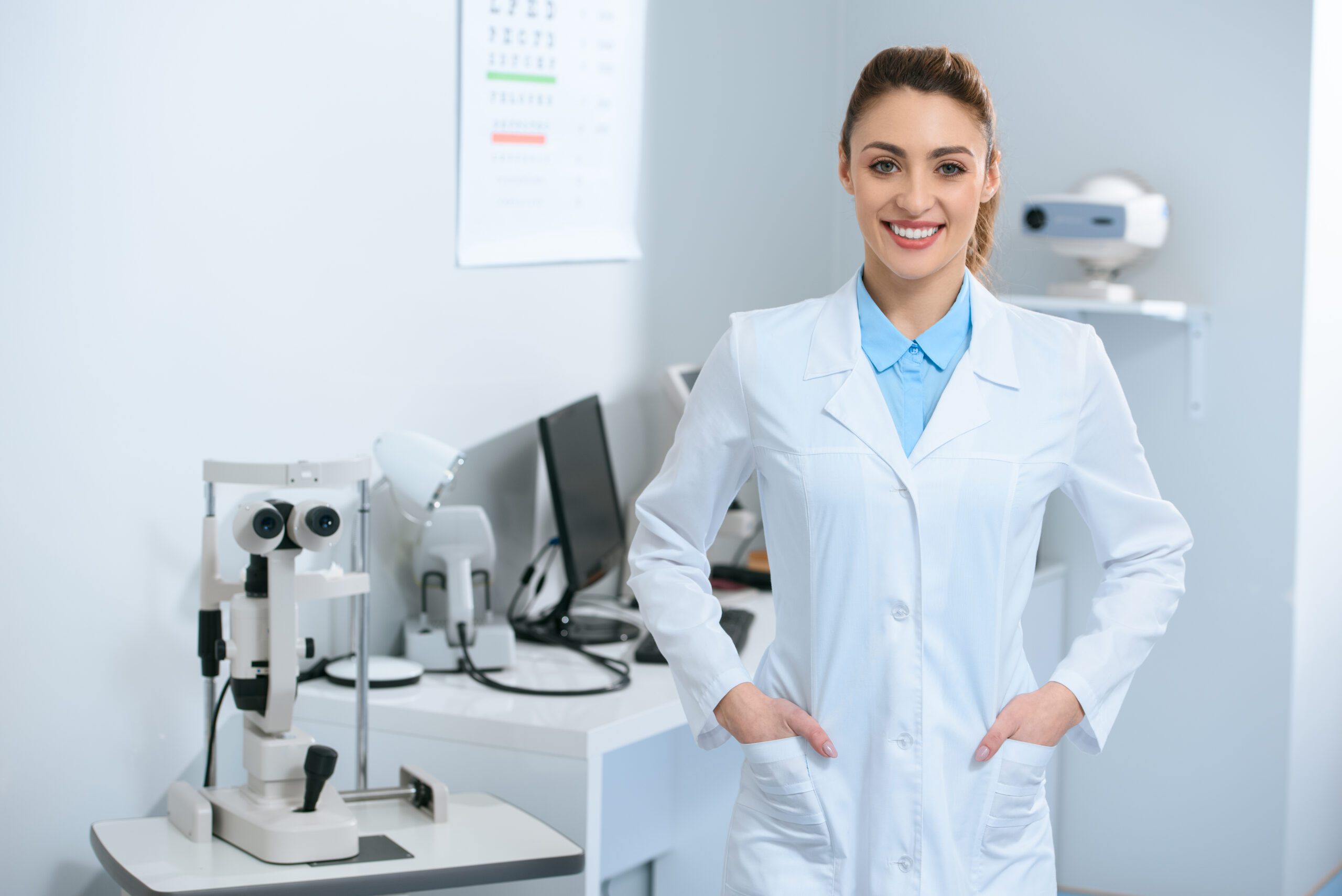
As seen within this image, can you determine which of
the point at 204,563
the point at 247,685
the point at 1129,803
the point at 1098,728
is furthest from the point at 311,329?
the point at 1129,803

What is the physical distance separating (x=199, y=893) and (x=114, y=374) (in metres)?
0.74

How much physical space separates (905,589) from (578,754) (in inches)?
30.0

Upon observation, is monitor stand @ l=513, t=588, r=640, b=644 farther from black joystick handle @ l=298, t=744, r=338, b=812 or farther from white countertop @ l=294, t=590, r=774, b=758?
black joystick handle @ l=298, t=744, r=338, b=812

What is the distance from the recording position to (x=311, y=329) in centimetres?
214

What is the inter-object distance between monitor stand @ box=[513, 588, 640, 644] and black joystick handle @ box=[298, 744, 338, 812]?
810 mm

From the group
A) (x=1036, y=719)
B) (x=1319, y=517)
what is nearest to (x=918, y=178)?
(x=1036, y=719)

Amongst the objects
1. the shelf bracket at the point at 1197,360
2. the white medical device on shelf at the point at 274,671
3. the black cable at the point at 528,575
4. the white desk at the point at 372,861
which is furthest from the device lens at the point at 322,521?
the shelf bracket at the point at 1197,360

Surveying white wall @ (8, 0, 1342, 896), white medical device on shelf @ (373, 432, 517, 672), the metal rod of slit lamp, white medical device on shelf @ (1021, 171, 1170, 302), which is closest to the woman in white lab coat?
white wall @ (8, 0, 1342, 896)

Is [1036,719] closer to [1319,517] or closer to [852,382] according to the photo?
[852,382]

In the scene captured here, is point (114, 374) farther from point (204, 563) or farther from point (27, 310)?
point (204, 563)

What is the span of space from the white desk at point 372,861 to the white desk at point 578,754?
14 centimetres

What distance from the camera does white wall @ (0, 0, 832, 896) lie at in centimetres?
177

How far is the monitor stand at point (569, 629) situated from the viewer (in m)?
2.43

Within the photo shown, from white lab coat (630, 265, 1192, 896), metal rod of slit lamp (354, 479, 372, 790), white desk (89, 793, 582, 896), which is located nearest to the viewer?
white lab coat (630, 265, 1192, 896)
